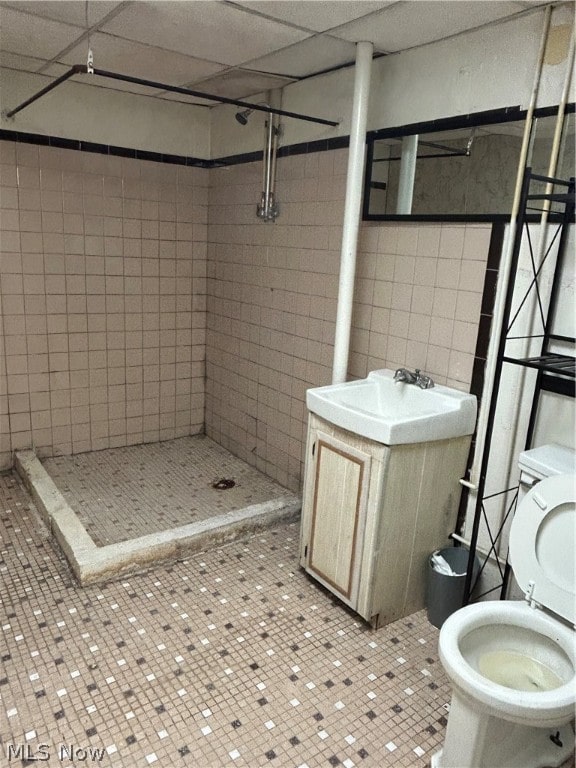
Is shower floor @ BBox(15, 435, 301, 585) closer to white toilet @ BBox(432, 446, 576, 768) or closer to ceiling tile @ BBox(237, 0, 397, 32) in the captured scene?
white toilet @ BBox(432, 446, 576, 768)

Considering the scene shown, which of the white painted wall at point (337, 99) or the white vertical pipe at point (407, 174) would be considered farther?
the white vertical pipe at point (407, 174)

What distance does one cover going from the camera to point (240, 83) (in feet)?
10.5

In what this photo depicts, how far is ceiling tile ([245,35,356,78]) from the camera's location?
251 centimetres

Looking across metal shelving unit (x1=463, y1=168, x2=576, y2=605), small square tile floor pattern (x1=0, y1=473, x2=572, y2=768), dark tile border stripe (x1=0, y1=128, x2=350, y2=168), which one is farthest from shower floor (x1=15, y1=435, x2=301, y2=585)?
dark tile border stripe (x1=0, y1=128, x2=350, y2=168)

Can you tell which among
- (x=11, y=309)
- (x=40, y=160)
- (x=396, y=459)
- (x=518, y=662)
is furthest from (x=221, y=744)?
(x=40, y=160)

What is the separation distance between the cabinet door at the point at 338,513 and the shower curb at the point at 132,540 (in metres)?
0.56

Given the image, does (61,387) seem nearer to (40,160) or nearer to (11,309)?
(11,309)

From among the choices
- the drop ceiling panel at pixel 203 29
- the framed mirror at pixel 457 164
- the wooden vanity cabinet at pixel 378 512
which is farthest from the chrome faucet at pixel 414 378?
the drop ceiling panel at pixel 203 29

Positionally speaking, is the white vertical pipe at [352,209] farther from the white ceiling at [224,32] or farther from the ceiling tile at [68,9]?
the ceiling tile at [68,9]

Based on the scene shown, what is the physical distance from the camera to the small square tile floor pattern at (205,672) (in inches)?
73.2

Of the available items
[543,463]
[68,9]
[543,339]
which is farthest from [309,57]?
[543,463]

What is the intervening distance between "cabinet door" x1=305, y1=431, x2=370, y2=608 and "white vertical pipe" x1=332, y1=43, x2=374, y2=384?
54cm

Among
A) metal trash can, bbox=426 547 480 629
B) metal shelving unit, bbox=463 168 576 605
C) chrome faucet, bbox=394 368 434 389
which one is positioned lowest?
metal trash can, bbox=426 547 480 629

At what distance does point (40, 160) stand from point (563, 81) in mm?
2941
